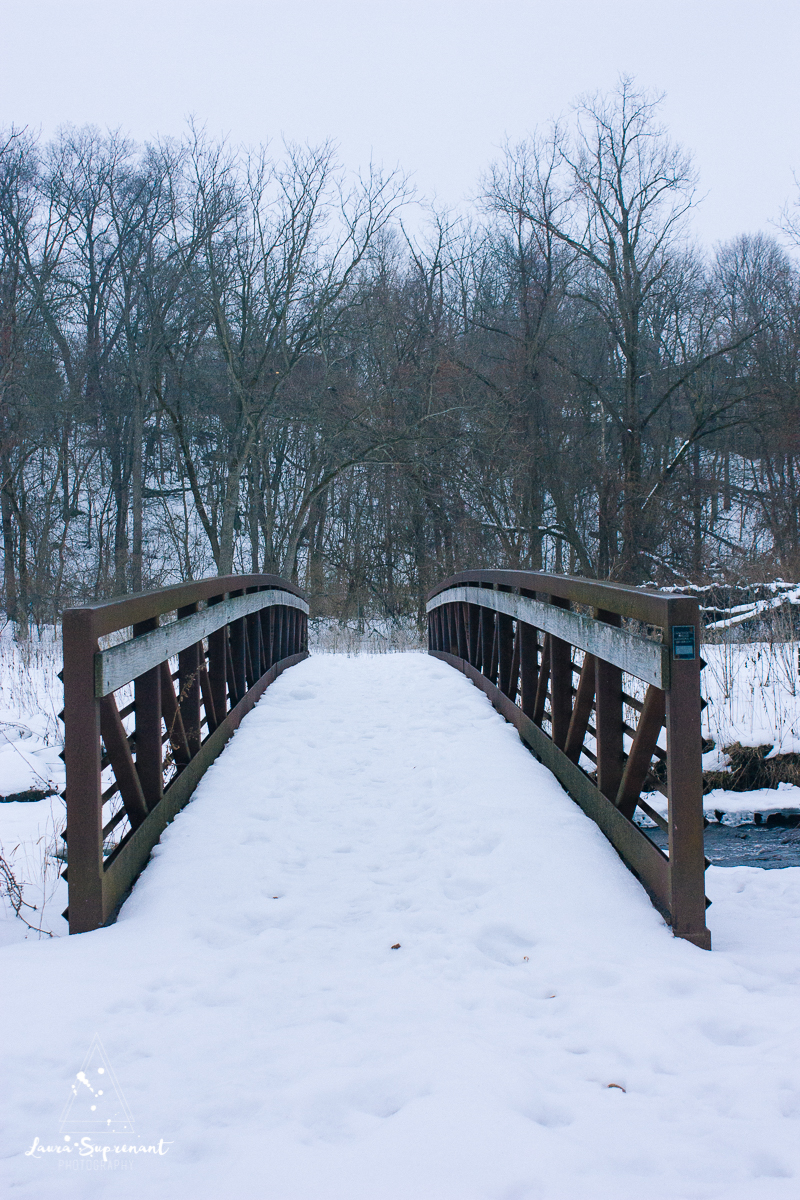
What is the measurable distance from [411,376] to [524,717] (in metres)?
19.7

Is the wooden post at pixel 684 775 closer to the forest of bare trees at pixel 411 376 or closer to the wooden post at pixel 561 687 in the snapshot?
the wooden post at pixel 561 687

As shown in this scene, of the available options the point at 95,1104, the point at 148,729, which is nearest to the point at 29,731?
the point at 148,729

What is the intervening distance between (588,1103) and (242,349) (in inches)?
951

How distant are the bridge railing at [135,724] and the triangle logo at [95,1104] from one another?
94cm

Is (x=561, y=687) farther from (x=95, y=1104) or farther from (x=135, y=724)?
(x=95, y=1104)

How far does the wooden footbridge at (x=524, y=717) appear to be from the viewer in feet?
9.80

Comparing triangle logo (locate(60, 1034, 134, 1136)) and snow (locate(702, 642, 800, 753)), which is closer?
triangle logo (locate(60, 1034, 134, 1136))

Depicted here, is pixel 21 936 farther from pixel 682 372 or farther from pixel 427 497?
pixel 682 372

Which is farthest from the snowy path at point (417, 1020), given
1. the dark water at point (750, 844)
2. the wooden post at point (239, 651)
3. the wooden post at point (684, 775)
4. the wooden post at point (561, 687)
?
the wooden post at point (239, 651)

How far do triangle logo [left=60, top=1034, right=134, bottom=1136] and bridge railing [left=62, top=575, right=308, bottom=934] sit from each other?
937mm

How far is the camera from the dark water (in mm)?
5008

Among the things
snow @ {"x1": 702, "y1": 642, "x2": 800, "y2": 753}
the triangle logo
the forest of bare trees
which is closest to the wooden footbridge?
the triangle logo

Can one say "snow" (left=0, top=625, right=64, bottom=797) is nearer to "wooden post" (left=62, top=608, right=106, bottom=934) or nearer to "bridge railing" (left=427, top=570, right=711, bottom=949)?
"wooden post" (left=62, top=608, right=106, bottom=934)

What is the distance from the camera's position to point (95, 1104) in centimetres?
202
